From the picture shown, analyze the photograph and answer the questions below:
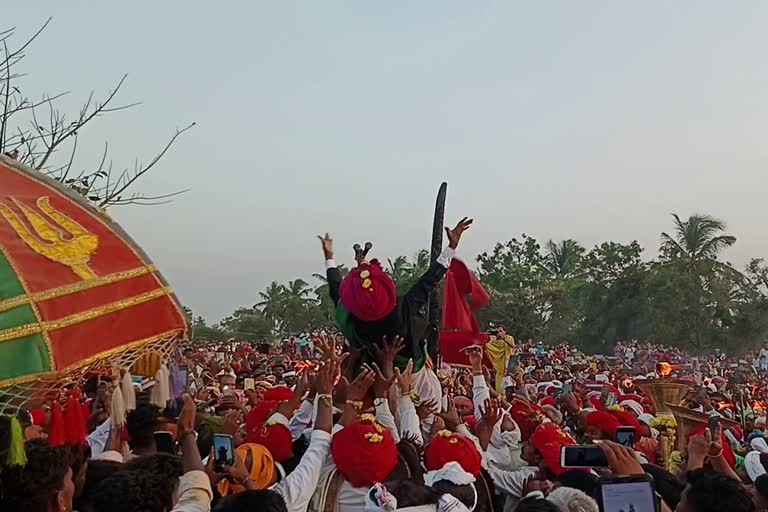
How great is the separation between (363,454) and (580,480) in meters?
1.12

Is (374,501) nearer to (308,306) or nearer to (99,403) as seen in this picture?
(99,403)

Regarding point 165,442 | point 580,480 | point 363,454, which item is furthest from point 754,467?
point 165,442

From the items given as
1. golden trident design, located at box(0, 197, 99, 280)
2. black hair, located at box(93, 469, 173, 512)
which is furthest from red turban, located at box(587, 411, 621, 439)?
golden trident design, located at box(0, 197, 99, 280)

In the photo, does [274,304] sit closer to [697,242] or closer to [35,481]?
[697,242]

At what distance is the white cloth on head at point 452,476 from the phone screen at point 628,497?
1.10 metres

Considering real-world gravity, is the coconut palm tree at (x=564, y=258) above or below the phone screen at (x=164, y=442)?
above

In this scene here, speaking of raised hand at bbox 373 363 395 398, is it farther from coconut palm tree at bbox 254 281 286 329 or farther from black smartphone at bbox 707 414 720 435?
coconut palm tree at bbox 254 281 286 329

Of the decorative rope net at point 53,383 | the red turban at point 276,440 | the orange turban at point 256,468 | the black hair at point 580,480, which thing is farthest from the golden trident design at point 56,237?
the black hair at point 580,480

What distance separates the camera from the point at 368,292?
5469mm

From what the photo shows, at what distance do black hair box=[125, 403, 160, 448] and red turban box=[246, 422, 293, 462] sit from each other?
1.82 feet

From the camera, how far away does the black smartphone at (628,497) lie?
272 cm

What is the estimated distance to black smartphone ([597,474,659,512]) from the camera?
8.94ft

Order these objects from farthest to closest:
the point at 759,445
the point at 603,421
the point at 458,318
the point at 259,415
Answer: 1. the point at 458,318
2. the point at 759,445
3. the point at 603,421
4. the point at 259,415

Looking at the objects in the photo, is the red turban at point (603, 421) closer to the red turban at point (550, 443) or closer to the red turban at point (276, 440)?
the red turban at point (550, 443)
